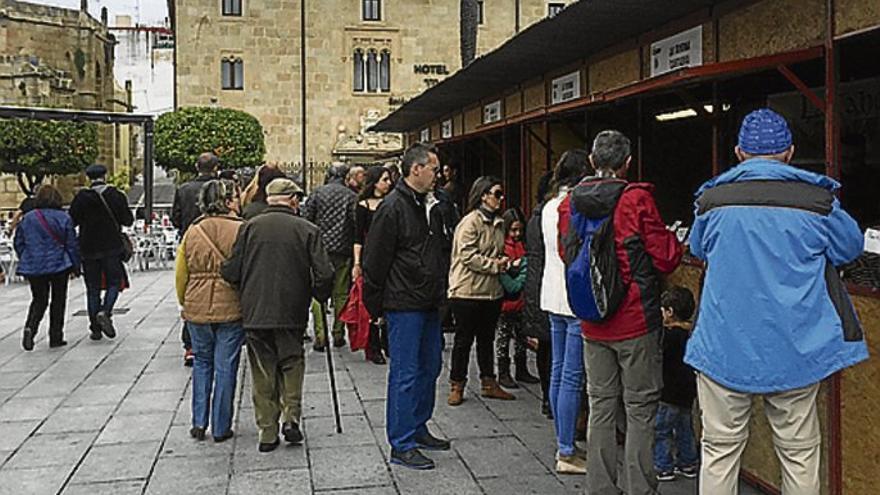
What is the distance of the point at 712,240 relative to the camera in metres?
3.59

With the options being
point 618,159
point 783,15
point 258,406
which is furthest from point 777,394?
point 258,406

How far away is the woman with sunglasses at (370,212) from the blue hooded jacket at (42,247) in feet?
11.1

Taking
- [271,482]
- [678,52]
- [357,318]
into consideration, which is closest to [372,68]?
[357,318]

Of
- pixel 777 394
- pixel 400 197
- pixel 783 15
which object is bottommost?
pixel 777 394

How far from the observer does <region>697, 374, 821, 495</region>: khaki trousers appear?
3.49m

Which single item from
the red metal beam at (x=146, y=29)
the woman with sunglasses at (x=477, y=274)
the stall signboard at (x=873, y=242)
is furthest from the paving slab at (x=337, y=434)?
the red metal beam at (x=146, y=29)

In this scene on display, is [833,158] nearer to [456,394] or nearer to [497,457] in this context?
[497,457]

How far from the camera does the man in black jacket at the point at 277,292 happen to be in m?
5.67

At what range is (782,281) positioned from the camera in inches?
134

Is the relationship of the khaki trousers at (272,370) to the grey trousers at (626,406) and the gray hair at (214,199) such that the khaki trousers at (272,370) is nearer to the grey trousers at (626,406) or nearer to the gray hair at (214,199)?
the gray hair at (214,199)

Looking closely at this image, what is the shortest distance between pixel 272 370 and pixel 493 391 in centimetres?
188

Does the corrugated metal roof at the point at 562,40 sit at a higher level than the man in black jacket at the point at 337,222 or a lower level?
higher

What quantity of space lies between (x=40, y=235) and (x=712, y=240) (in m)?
7.68

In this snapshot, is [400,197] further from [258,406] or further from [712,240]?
[712,240]
